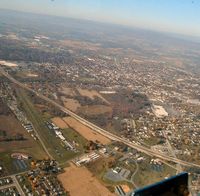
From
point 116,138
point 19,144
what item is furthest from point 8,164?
point 116,138

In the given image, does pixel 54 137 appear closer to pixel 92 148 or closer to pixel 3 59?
pixel 92 148

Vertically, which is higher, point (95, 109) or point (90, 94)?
point (95, 109)

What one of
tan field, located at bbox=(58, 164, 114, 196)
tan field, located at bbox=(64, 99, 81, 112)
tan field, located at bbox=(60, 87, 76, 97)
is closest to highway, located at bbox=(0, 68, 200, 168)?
tan field, located at bbox=(64, 99, 81, 112)

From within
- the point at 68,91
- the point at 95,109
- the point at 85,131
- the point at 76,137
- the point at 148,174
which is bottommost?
the point at 68,91

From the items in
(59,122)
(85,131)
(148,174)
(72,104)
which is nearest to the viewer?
(148,174)

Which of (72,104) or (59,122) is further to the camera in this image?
(72,104)

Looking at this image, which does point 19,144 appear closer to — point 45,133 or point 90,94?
point 45,133

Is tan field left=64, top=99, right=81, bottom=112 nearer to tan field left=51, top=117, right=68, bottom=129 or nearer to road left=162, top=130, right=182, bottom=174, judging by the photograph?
tan field left=51, top=117, right=68, bottom=129

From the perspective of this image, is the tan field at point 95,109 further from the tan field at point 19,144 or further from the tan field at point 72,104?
the tan field at point 19,144
